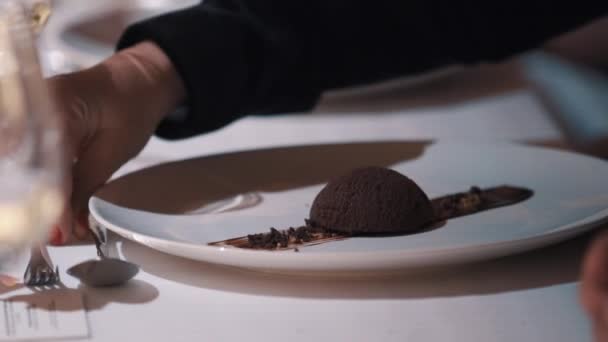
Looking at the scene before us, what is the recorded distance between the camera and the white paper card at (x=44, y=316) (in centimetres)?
50

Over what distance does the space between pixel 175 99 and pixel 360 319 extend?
0.39m

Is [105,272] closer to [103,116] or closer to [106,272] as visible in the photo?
[106,272]

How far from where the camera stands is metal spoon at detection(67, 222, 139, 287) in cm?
58

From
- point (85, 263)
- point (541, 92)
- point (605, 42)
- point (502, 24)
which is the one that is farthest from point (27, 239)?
point (605, 42)

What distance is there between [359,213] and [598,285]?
27 centimetres

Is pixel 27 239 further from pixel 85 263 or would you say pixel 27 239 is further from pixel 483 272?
pixel 483 272

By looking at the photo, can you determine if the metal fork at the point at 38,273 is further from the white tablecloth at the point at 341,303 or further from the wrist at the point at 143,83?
the wrist at the point at 143,83

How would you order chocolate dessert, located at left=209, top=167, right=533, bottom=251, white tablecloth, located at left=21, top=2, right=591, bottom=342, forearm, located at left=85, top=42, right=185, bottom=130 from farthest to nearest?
forearm, located at left=85, top=42, right=185, bottom=130 → chocolate dessert, located at left=209, top=167, right=533, bottom=251 → white tablecloth, located at left=21, top=2, right=591, bottom=342

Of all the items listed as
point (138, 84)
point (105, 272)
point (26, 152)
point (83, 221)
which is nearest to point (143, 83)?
point (138, 84)

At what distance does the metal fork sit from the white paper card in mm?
16

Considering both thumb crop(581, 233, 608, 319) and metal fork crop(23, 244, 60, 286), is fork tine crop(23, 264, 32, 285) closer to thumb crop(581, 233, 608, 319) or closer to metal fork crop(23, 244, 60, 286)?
metal fork crop(23, 244, 60, 286)

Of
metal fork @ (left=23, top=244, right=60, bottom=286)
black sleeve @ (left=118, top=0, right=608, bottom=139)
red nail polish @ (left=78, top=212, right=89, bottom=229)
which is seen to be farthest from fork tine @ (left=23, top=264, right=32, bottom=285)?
black sleeve @ (left=118, top=0, right=608, bottom=139)

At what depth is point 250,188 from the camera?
0.79 metres

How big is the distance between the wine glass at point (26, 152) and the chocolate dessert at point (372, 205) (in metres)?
0.24
